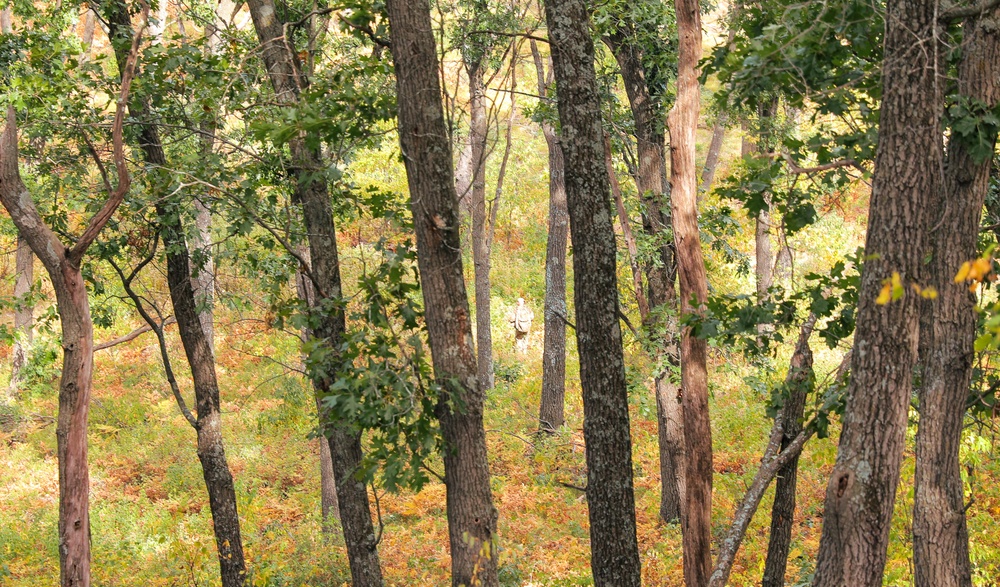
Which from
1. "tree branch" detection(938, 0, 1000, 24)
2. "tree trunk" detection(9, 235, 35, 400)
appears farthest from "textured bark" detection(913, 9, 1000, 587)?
"tree trunk" detection(9, 235, 35, 400)

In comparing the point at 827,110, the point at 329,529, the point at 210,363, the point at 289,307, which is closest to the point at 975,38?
the point at 827,110

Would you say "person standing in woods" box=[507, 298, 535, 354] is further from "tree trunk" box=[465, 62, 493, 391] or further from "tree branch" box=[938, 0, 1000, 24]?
"tree branch" box=[938, 0, 1000, 24]

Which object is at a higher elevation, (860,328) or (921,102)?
(921,102)

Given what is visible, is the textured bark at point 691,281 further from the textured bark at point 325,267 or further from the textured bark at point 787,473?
the textured bark at point 325,267

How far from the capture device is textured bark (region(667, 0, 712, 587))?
7.92 meters

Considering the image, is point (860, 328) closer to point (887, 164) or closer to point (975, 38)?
point (887, 164)

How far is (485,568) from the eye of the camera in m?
6.58

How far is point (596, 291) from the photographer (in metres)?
6.75

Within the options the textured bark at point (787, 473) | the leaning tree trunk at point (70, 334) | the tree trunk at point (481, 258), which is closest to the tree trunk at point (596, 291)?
the textured bark at point (787, 473)

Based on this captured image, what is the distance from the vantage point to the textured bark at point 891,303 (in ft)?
17.3

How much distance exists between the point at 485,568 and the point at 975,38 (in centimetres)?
555

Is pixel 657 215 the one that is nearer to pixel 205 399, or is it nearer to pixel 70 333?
pixel 205 399

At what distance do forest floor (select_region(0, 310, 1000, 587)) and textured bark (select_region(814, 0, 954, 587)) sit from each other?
3.41m

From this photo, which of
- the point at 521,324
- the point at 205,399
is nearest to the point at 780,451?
the point at 205,399
